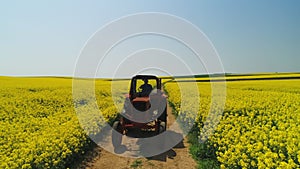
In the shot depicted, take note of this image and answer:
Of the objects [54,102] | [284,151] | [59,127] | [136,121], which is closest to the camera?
[284,151]

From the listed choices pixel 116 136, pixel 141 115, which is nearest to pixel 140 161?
pixel 116 136

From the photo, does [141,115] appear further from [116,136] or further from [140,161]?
[140,161]

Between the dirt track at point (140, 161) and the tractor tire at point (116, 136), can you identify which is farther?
the tractor tire at point (116, 136)

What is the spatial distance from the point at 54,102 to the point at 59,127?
24.8 feet

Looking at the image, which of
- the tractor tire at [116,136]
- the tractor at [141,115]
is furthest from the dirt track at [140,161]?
the tractor at [141,115]

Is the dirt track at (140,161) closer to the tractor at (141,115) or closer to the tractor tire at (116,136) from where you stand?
the tractor tire at (116,136)

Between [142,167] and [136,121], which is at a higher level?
[136,121]

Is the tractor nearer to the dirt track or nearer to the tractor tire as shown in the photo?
the tractor tire

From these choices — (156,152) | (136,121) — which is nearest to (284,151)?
(156,152)

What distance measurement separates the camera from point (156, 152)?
980 cm

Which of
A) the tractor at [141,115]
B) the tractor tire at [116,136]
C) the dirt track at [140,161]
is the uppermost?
the tractor at [141,115]

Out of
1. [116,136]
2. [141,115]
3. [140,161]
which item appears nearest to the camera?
[140,161]

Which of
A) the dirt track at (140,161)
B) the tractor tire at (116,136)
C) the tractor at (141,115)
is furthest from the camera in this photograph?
the tractor at (141,115)

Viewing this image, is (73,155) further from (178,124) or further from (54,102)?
(54,102)
